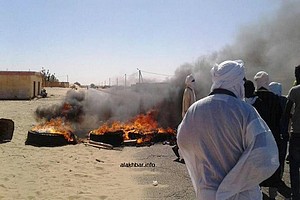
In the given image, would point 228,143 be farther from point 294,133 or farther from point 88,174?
point 88,174

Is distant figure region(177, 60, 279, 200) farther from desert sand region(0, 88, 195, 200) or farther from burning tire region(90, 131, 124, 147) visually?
burning tire region(90, 131, 124, 147)

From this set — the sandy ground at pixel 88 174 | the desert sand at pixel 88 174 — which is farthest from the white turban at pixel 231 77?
the desert sand at pixel 88 174

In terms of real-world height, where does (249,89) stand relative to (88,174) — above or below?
above

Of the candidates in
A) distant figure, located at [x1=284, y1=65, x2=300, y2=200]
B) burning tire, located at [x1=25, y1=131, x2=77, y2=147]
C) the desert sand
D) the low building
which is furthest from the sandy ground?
the low building

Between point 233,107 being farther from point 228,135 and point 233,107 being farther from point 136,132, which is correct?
point 136,132

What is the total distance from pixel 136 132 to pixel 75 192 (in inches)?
264

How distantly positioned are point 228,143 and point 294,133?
3.21 meters

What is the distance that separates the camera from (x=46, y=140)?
11305 millimetres

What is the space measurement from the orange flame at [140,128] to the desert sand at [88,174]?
4.16ft

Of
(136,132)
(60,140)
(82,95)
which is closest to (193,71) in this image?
(82,95)

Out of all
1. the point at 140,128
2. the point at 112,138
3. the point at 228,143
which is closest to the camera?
the point at 228,143

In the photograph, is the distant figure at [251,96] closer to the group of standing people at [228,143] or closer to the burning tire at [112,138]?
the group of standing people at [228,143]

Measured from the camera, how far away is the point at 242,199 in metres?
2.32

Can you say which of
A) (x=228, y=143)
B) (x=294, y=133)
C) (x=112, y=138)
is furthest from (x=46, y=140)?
(x=228, y=143)
